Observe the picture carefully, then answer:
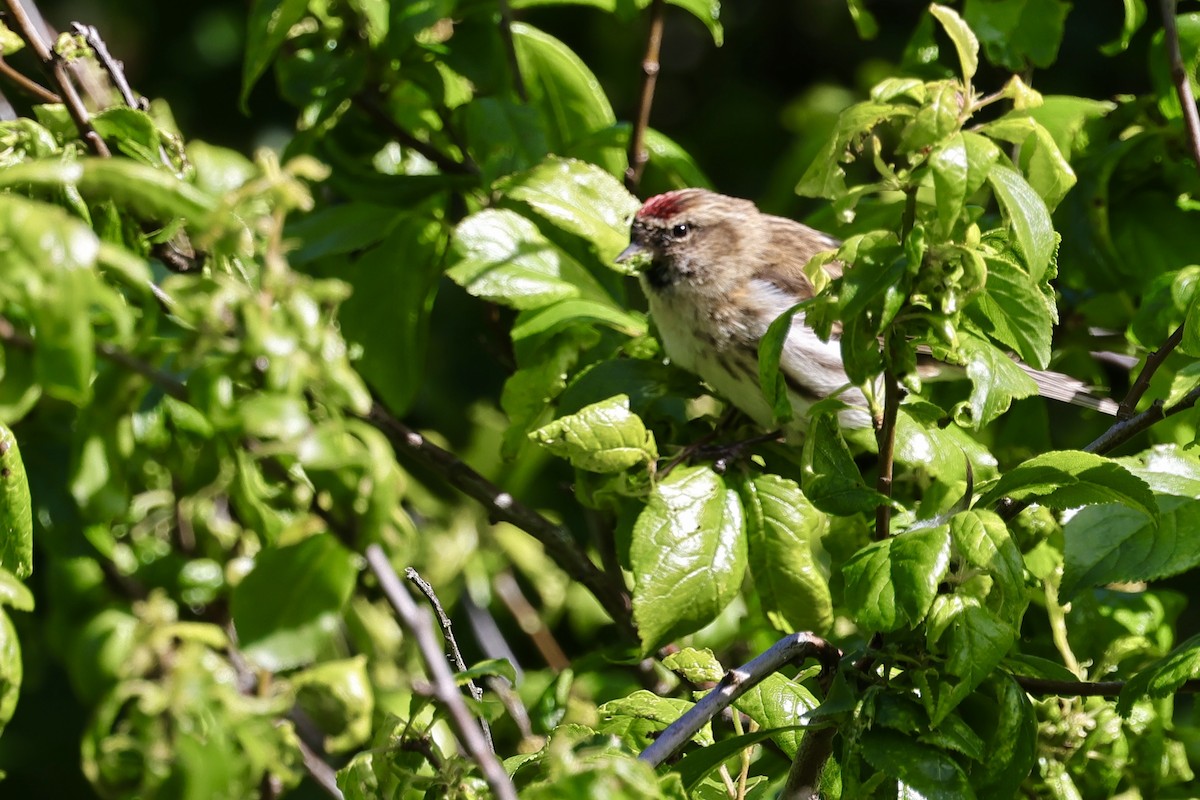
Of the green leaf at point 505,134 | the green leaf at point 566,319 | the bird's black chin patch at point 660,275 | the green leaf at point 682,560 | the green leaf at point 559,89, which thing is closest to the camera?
the green leaf at point 682,560

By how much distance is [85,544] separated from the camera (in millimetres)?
2449

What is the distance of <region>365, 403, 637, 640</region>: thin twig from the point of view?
2447 mm

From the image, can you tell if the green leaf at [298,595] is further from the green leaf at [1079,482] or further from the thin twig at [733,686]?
the green leaf at [1079,482]

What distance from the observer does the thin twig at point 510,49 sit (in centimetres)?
264

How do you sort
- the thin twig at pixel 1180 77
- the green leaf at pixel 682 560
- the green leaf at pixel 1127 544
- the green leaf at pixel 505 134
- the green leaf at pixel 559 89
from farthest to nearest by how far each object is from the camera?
1. the green leaf at pixel 559 89
2. the green leaf at pixel 505 134
3. the thin twig at pixel 1180 77
4. the green leaf at pixel 682 560
5. the green leaf at pixel 1127 544

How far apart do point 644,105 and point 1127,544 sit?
1.30 metres

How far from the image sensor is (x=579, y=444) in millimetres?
1974

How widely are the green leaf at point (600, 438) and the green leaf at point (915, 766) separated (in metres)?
0.62

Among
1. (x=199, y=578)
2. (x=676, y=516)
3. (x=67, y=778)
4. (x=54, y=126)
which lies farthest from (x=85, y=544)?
(x=67, y=778)

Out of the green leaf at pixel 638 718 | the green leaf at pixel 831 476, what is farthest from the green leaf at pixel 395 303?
the green leaf at pixel 831 476

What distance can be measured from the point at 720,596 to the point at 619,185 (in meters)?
0.91

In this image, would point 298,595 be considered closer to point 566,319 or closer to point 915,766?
point 915,766

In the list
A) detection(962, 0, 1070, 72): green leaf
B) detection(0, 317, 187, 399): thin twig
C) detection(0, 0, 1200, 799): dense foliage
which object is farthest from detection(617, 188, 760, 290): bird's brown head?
detection(0, 317, 187, 399): thin twig

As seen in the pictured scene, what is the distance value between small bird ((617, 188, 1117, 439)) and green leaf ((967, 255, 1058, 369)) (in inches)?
35.7
